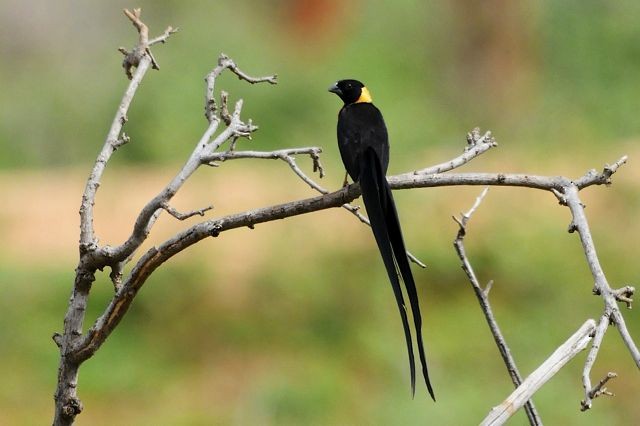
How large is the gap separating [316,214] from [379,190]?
5129mm

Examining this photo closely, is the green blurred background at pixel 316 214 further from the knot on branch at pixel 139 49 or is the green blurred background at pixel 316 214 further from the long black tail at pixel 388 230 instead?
the knot on branch at pixel 139 49

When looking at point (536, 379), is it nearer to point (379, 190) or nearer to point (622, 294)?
point (622, 294)

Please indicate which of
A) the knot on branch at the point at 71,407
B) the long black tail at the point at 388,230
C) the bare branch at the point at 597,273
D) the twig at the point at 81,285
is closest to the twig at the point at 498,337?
the long black tail at the point at 388,230

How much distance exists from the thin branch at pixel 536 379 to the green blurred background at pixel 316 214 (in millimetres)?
3308

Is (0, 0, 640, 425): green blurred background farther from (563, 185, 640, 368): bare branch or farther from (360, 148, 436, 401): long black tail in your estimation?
(563, 185, 640, 368): bare branch

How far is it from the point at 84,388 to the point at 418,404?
71.1 inches

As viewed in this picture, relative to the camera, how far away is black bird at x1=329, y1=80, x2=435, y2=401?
6.54ft

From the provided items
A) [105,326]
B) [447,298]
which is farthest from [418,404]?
[105,326]

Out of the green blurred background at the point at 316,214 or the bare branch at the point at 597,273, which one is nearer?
the bare branch at the point at 597,273

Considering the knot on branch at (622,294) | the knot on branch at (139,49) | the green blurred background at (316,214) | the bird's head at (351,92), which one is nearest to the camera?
the knot on branch at (622,294)

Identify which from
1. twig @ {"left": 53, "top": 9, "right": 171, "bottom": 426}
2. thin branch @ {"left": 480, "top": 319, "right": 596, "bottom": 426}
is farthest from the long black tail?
twig @ {"left": 53, "top": 9, "right": 171, "bottom": 426}

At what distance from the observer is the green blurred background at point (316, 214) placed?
5734mm

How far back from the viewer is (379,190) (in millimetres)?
2283

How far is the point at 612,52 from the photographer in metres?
10.5
